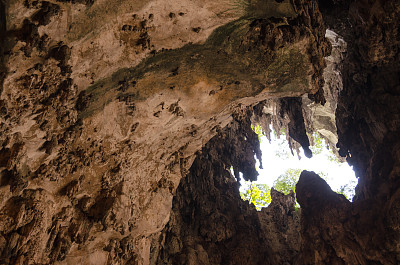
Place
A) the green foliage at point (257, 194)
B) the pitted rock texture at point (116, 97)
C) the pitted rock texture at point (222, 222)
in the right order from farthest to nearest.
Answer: the green foliage at point (257, 194), the pitted rock texture at point (222, 222), the pitted rock texture at point (116, 97)

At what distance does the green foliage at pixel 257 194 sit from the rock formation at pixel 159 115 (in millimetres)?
8958

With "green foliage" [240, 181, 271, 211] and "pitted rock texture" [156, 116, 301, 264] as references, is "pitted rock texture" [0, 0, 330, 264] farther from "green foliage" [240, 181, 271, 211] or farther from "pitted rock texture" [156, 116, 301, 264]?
"green foliage" [240, 181, 271, 211]

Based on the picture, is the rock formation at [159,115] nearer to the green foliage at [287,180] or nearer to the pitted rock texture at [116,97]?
the pitted rock texture at [116,97]

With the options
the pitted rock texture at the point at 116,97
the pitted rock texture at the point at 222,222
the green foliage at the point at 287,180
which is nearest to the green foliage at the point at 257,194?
the green foliage at the point at 287,180

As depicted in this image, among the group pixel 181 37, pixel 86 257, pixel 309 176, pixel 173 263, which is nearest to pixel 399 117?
pixel 309 176

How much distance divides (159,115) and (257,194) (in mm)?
13885

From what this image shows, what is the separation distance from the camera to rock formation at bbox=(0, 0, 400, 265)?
3312mm

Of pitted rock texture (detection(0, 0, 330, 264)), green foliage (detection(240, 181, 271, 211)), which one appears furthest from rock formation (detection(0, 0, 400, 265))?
green foliage (detection(240, 181, 271, 211))

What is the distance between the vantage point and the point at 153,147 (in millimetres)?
5312

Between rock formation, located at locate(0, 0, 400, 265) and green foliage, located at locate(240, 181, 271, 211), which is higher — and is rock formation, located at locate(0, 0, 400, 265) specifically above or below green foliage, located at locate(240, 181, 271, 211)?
above

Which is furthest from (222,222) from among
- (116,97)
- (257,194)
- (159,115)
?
(257,194)

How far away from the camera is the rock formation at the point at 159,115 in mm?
3312

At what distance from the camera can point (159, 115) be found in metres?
4.88

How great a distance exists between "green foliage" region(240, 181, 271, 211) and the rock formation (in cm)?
896
